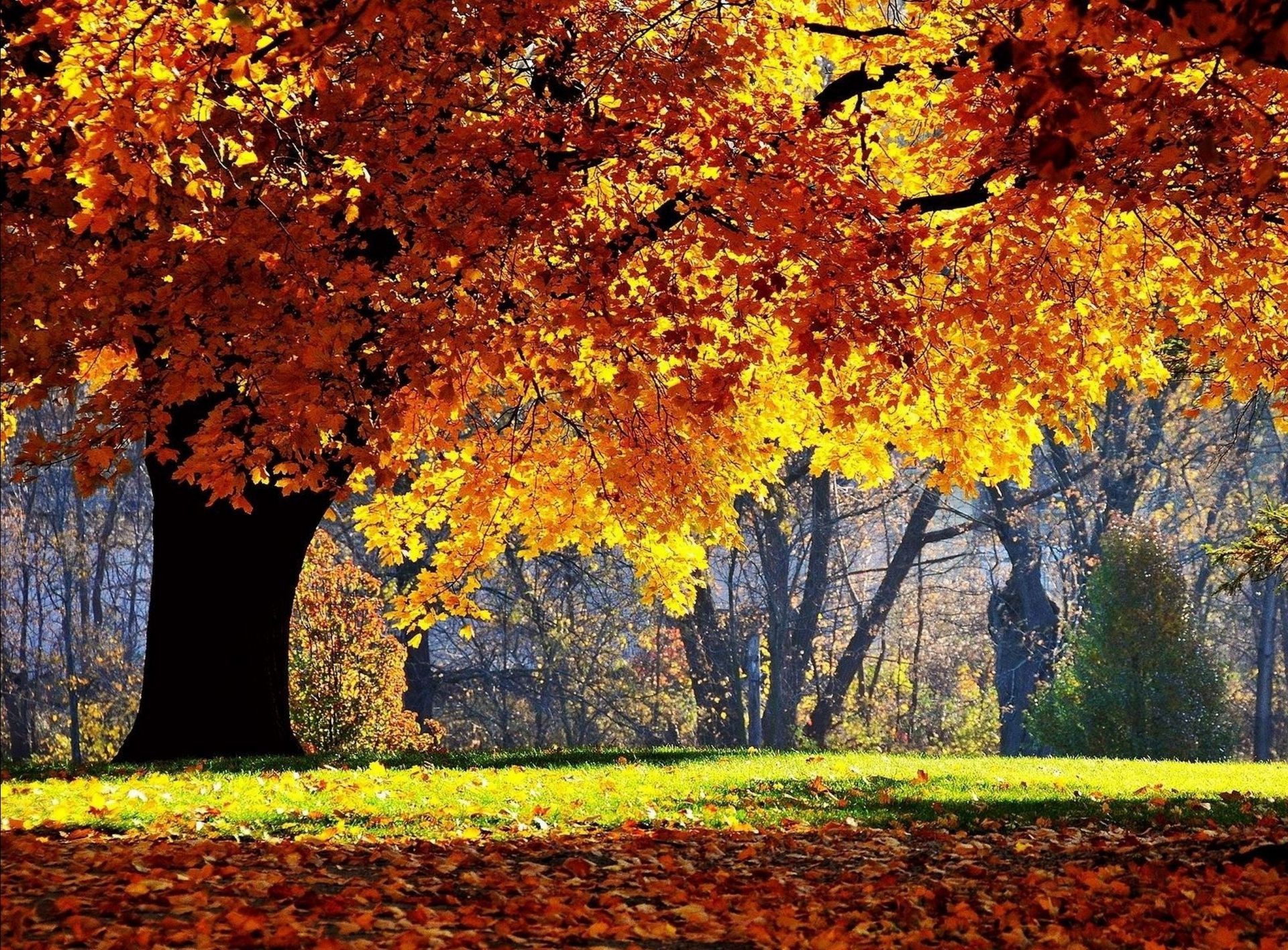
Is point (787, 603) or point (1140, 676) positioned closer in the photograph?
point (1140, 676)

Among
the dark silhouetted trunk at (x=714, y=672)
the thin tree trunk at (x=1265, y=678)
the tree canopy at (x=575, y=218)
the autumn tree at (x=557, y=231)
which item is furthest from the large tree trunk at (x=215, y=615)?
the thin tree trunk at (x=1265, y=678)

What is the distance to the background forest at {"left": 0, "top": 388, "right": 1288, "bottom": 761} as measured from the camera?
24453 mm

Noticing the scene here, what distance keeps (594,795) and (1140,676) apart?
1232cm

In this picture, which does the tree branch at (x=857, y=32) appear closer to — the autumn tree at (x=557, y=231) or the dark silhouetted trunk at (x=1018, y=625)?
the autumn tree at (x=557, y=231)

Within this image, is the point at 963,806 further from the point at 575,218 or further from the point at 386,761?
the point at 386,761

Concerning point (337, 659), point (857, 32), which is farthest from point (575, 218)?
point (337, 659)

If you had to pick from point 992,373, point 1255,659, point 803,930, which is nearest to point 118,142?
point 803,930

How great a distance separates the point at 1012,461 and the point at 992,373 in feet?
4.93

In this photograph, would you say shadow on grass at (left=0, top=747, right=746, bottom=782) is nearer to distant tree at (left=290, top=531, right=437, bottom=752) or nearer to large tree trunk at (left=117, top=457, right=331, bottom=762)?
large tree trunk at (left=117, top=457, right=331, bottom=762)

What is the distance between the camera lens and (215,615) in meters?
11.0

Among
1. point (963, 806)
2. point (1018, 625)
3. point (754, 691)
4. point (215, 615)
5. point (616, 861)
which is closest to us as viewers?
point (616, 861)

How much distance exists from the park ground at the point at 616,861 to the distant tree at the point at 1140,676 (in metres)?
7.96

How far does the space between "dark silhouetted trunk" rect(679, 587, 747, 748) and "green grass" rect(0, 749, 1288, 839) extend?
416 inches

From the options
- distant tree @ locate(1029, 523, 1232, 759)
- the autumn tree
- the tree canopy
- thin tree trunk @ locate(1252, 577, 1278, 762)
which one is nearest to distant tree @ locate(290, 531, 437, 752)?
the autumn tree
